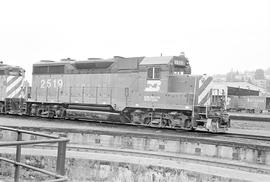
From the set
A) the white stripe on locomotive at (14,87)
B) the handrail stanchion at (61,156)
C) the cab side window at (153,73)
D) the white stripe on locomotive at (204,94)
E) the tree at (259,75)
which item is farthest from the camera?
the tree at (259,75)

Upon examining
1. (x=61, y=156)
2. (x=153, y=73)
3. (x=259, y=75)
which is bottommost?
(x=61, y=156)

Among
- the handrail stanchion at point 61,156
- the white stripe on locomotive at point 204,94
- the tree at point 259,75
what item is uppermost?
the tree at point 259,75

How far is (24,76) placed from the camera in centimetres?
2316

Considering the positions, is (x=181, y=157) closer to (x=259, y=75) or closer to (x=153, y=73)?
(x=153, y=73)

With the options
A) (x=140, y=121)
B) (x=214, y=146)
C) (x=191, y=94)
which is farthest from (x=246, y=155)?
(x=140, y=121)

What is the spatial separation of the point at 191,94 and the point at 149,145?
4869mm

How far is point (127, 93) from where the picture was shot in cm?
1666

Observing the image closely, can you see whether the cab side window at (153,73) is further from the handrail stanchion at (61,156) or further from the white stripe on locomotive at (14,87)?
the handrail stanchion at (61,156)

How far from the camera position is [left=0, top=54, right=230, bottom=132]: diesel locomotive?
14.7m

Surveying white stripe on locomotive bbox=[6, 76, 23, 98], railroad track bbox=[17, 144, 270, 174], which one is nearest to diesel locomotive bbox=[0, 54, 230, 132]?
white stripe on locomotive bbox=[6, 76, 23, 98]

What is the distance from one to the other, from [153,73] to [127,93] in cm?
173

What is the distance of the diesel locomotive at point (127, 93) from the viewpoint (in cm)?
1470

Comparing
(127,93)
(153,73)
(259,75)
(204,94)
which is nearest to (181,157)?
(204,94)

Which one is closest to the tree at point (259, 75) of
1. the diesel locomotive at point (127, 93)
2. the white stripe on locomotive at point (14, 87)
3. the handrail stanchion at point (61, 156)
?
the white stripe on locomotive at point (14, 87)
